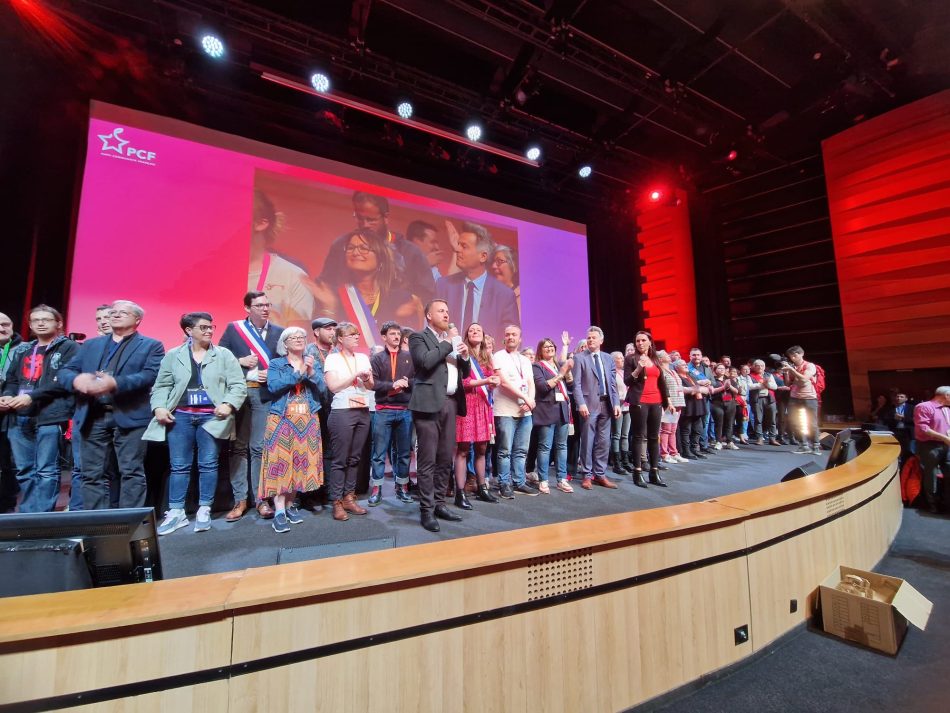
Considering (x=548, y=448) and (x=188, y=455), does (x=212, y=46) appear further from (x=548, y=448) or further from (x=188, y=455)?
(x=548, y=448)

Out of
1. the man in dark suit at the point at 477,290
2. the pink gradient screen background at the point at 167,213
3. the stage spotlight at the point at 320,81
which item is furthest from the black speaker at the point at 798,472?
the stage spotlight at the point at 320,81

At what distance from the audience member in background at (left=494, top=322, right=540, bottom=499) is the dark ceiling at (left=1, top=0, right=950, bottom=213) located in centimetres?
398

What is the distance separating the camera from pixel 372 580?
950 mm

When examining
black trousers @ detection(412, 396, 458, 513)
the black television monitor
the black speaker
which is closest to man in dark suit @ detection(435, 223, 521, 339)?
black trousers @ detection(412, 396, 458, 513)

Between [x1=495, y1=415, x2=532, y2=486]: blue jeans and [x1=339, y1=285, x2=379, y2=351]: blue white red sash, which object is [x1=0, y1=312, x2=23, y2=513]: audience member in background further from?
[x1=495, y1=415, x2=532, y2=486]: blue jeans

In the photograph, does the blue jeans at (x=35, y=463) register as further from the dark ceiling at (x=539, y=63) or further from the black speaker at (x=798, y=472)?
the black speaker at (x=798, y=472)

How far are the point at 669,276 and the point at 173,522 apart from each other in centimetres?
969

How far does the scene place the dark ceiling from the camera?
179 inches

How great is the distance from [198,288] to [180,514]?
322cm

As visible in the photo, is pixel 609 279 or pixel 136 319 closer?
pixel 136 319

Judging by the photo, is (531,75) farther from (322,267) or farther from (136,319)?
(136,319)

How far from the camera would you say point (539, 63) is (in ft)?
18.5

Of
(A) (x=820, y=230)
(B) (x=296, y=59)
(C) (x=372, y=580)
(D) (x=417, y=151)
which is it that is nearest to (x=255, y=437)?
(C) (x=372, y=580)

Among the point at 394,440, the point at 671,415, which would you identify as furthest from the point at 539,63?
the point at 394,440
